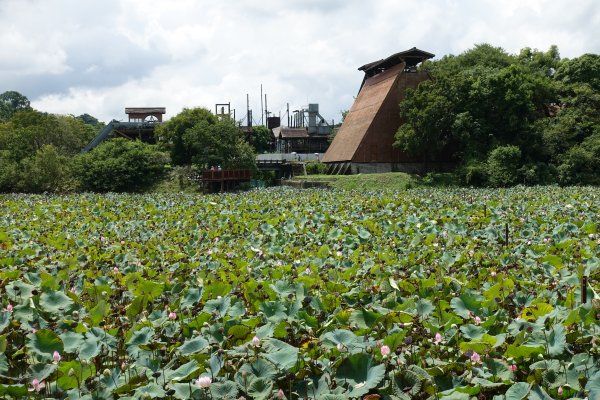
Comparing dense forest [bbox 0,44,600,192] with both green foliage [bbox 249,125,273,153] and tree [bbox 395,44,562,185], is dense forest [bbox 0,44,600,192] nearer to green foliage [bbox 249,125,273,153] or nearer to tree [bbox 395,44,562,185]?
tree [bbox 395,44,562,185]

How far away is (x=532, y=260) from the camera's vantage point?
4641 millimetres

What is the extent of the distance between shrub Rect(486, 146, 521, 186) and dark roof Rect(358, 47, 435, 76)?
11.1 m

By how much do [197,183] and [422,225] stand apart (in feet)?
107

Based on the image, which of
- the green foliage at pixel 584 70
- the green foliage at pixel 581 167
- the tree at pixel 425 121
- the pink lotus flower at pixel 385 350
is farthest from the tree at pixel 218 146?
the pink lotus flower at pixel 385 350

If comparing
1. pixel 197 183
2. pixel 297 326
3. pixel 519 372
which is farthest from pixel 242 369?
pixel 197 183

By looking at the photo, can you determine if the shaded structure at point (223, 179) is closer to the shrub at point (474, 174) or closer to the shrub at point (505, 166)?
the shrub at point (474, 174)

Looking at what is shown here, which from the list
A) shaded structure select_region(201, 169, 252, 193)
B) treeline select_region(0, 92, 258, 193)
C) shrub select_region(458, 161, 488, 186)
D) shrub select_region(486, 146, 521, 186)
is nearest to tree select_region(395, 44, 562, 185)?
shrub select_region(458, 161, 488, 186)

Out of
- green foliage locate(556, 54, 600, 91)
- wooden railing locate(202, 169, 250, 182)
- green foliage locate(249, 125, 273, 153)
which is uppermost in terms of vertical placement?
green foliage locate(556, 54, 600, 91)

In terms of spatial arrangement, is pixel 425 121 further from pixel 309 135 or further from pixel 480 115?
pixel 309 135

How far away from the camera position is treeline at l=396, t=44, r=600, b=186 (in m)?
30.8

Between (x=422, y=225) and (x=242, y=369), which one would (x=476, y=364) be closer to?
(x=242, y=369)

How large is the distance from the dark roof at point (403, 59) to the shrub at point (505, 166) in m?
11.1

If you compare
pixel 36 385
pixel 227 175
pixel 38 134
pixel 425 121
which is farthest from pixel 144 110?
pixel 36 385

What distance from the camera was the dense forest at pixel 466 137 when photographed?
31.7 m
